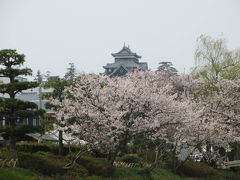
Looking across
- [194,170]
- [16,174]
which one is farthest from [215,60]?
[16,174]

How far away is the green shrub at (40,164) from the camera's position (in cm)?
2177

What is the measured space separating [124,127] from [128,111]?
107 cm

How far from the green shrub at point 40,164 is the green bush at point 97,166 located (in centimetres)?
208

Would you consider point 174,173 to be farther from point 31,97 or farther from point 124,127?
point 31,97

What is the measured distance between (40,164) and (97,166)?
3.70m

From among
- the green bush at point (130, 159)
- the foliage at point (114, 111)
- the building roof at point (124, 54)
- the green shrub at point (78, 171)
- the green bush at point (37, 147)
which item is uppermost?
the building roof at point (124, 54)

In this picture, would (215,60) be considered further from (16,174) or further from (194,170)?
(16,174)

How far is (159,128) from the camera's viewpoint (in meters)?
27.8

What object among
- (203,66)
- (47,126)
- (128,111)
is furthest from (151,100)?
(203,66)

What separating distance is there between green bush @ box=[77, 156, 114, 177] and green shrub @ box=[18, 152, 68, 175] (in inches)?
81.7

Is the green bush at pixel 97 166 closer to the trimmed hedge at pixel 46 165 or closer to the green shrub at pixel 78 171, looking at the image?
the green shrub at pixel 78 171

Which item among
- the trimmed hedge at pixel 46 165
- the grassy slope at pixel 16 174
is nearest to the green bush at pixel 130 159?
the trimmed hedge at pixel 46 165

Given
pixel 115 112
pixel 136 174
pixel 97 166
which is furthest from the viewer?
pixel 136 174

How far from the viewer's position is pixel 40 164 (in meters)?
22.2
